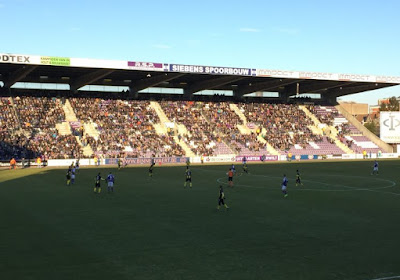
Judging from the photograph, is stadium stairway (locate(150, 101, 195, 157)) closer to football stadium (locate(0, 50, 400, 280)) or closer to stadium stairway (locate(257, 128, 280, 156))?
football stadium (locate(0, 50, 400, 280))

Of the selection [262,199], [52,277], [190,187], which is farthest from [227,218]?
[190,187]

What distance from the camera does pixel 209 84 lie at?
7825 cm

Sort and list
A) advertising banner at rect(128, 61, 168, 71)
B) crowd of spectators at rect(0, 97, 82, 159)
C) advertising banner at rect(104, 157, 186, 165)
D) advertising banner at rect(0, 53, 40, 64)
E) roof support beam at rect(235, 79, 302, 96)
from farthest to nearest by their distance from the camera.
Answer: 1. roof support beam at rect(235, 79, 302, 96)
2. advertising banner at rect(128, 61, 168, 71)
3. advertising banner at rect(104, 157, 186, 165)
4. crowd of spectators at rect(0, 97, 82, 159)
5. advertising banner at rect(0, 53, 40, 64)

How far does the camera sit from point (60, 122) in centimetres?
6738

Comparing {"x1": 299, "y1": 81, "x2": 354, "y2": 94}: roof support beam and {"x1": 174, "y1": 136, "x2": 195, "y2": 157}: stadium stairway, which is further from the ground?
{"x1": 299, "y1": 81, "x2": 354, "y2": 94}: roof support beam

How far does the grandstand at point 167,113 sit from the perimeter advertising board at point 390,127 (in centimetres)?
380

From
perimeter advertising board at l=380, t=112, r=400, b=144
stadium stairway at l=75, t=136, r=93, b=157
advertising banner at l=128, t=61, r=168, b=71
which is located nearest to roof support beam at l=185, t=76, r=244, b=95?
advertising banner at l=128, t=61, r=168, b=71

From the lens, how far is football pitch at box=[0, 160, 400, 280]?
13.8 metres

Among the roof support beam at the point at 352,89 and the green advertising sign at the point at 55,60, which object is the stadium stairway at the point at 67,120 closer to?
the green advertising sign at the point at 55,60

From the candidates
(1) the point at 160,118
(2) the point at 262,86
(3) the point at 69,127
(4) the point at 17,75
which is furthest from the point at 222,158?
(4) the point at 17,75

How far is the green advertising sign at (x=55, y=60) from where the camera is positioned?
197 feet

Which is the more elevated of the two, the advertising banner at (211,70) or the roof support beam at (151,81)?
the advertising banner at (211,70)

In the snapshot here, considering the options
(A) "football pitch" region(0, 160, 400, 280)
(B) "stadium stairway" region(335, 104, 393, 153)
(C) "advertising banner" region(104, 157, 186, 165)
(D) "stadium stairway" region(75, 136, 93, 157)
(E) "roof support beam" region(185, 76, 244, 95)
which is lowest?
(A) "football pitch" region(0, 160, 400, 280)

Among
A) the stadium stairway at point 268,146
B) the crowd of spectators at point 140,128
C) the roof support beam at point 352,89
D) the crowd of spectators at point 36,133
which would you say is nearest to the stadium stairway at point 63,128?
the crowd of spectators at point 36,133
